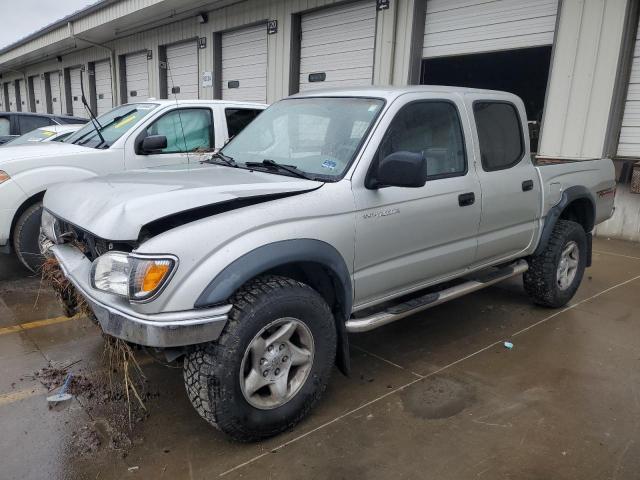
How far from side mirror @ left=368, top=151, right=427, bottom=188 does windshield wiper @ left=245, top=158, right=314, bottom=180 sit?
0.47 m

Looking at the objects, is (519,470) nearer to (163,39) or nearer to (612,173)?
(612,173)

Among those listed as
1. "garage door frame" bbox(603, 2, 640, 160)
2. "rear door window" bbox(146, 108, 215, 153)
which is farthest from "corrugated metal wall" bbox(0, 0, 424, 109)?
"rear door window" bbox(146, 108, 215, 153)

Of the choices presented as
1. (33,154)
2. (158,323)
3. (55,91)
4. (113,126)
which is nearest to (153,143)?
(113,126)

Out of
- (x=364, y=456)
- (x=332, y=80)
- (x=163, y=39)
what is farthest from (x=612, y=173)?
(x=163, y=39)

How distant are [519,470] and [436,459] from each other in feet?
1.35

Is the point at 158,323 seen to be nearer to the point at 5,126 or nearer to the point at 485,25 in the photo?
the point at 485,25

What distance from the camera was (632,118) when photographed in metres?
7.46

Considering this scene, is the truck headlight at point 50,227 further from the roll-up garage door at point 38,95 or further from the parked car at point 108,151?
the roll-up garage door at point 38,95

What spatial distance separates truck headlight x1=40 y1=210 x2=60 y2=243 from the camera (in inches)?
128

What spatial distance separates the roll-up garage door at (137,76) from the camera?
1760 centimetres

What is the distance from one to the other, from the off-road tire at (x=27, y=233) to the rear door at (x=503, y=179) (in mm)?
4318

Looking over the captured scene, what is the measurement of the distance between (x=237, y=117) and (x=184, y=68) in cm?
1044

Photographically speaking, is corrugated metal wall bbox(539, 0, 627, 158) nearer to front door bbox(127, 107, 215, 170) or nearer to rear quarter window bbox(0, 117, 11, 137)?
front door bbox(127, 107, 215, 170)

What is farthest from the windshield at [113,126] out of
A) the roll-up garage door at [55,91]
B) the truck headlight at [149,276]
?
the roll-up garage door at [55,91]
